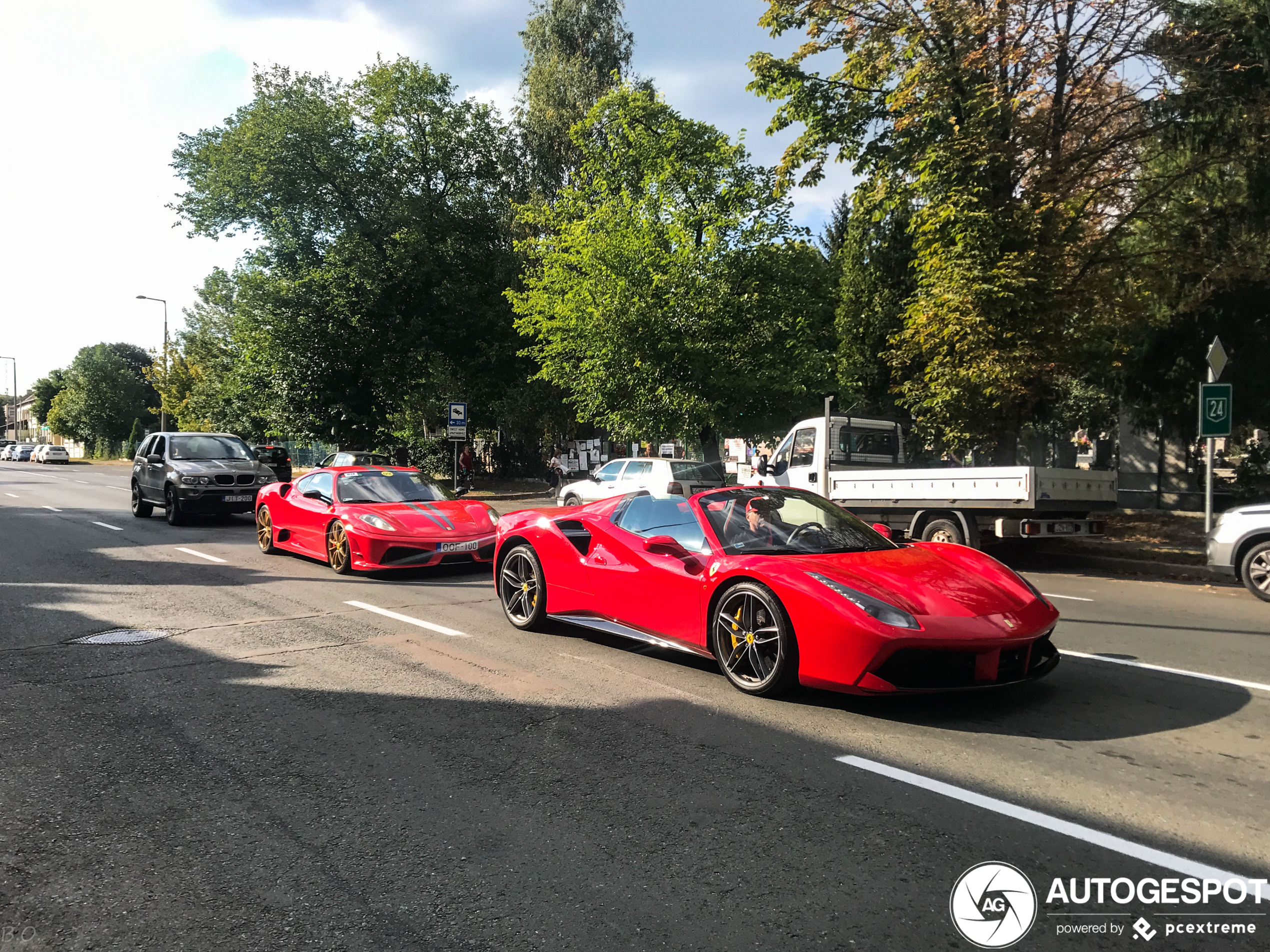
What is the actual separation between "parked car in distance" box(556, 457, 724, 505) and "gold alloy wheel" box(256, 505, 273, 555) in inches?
269

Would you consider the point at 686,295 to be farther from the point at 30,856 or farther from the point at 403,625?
the point at 30,856

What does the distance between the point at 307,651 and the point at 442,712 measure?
2.09m

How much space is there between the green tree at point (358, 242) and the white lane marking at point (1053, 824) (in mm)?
28299

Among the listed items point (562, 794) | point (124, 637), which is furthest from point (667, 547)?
point (124, 637)

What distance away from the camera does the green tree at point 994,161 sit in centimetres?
1428

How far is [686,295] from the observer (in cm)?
2342

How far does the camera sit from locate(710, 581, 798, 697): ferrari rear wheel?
16.9 feet

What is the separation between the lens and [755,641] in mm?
5359

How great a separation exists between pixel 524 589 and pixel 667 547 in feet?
6.42

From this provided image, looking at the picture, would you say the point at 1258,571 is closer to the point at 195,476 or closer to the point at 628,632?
the point at 628,632

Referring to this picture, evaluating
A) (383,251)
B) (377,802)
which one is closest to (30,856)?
(377,802)

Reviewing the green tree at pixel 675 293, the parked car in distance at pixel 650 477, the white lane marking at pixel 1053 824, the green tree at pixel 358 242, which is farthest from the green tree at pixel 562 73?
the white lane marking at pixel 1053 824

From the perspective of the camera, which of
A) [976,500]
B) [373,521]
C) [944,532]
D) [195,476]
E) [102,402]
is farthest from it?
[102,402]

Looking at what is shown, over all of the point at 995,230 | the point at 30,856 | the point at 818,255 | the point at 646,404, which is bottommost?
the point at 30,856
